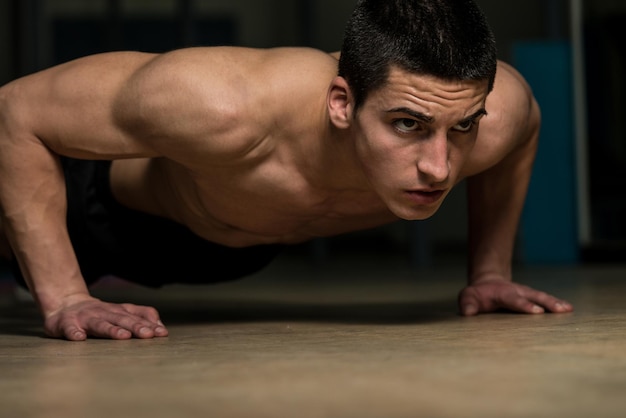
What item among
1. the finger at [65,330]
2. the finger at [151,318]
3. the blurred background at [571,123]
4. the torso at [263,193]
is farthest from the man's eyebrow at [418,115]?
the blurred background at [571,123]

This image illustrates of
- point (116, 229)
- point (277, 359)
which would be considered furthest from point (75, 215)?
point (277, 359)

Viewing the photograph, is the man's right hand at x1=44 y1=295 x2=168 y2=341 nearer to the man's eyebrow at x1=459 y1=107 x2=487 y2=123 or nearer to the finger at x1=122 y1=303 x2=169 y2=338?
the finger at x1=122 y1=303 x2=169 y2=338

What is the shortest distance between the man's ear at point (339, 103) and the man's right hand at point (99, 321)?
0.53m

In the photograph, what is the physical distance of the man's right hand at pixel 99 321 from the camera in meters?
2.21

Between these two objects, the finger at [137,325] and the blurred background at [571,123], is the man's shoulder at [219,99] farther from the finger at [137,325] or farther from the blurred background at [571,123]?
the blurred background at [571,123]

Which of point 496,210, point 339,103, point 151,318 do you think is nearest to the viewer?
point 339,103

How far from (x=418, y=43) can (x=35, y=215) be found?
2.78 ft

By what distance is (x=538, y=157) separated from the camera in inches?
218

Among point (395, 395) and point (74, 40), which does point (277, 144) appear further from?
point (74, 40)

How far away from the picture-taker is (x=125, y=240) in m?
2.78

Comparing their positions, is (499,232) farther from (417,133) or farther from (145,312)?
(145,312)

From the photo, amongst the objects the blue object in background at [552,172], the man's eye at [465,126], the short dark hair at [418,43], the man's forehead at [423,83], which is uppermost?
the short dark hair at [418,43]

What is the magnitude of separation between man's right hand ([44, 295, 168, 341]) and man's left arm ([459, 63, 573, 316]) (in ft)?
A: 2.38

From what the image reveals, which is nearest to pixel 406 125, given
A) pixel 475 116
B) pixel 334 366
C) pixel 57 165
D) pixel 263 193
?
pixel 475 116
